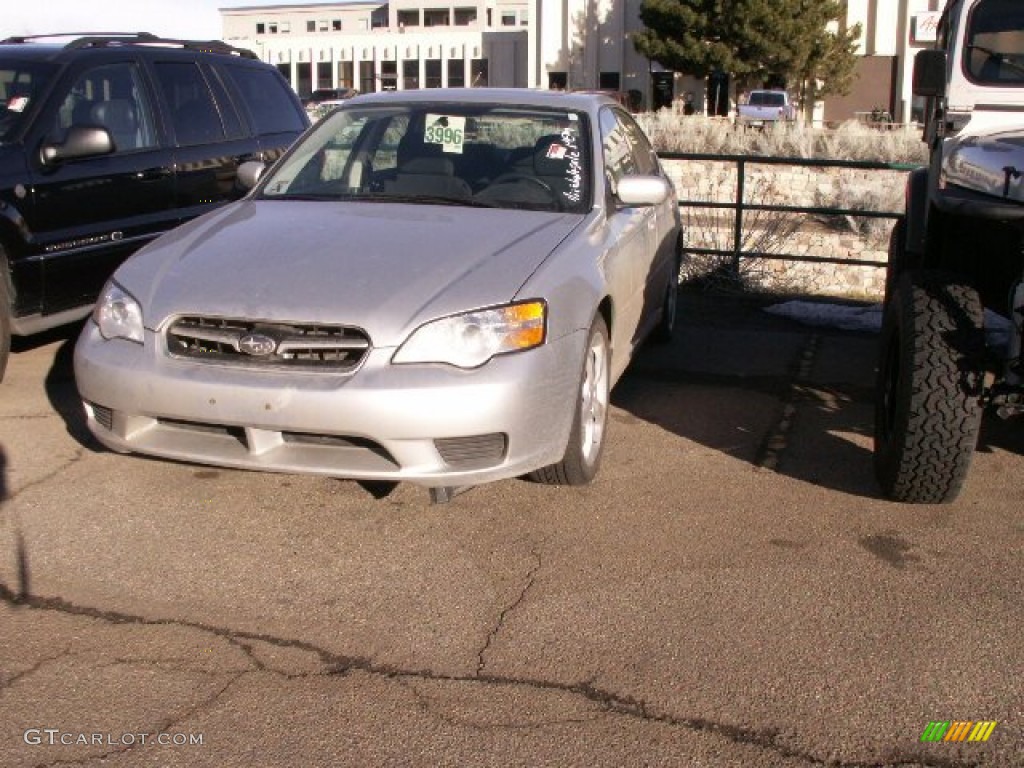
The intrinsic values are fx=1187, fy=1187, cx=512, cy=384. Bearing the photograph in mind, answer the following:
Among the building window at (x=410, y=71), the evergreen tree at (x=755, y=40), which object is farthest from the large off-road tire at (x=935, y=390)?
the building window at (x=410, y=71)

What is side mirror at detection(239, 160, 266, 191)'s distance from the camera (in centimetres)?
586

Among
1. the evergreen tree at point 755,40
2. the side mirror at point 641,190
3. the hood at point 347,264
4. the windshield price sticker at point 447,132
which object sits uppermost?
the evergreen tree at point 755,40

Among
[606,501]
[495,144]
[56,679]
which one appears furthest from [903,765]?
[495,144]

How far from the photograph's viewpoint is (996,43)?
19.4 ft

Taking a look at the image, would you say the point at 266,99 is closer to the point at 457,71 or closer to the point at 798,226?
the point at 798,226

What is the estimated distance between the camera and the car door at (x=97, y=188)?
629cm

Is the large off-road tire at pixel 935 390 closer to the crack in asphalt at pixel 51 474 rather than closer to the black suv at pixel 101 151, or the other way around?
the crack in asphalt at pixel 51 474

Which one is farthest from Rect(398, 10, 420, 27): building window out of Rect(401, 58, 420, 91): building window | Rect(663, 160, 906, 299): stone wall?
Rect(663, 160, 906, 299): stone wall

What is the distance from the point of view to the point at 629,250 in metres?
5.60

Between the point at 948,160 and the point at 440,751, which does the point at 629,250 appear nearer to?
the point at 948,160

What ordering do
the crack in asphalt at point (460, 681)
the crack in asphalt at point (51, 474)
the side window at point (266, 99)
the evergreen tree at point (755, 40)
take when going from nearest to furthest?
the crack in asphalt at point (460, 681)
the crack in asphalt at point (51, 474)
the side window at point (266, 99)
the evergreen tree at point (755, 40)

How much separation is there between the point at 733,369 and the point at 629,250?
1.85 meters

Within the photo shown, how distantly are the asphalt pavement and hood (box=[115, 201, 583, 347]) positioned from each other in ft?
2.76

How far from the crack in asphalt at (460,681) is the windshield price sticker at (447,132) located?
249cm
